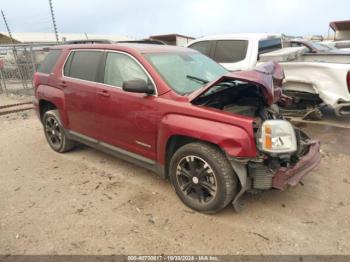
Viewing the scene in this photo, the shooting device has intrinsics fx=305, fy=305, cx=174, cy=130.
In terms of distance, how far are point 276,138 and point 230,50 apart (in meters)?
4.78

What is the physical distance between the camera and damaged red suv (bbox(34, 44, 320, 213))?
2980 mm

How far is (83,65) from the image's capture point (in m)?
4.54

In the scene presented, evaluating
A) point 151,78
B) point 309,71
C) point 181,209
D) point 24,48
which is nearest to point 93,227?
point 181,209

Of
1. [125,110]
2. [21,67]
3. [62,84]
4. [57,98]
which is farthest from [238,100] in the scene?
[21,67]

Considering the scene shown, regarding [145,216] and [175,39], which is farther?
[175,39]

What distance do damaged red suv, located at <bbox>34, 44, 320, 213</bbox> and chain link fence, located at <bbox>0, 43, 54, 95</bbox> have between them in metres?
6.82

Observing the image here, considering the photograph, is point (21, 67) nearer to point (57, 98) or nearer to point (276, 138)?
point (57, 98)

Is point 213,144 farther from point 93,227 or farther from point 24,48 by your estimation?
point 24,48

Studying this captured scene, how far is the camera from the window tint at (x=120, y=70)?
3.80 metres

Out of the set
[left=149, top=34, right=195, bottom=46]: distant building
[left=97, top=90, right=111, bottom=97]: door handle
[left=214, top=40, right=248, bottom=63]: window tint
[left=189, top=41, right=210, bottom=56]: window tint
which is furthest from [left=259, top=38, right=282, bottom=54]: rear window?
[left=149, top=34, right=195, bottom=46]: distant building

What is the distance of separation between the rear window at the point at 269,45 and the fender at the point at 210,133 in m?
4.57

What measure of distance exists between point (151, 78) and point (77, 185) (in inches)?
70.7

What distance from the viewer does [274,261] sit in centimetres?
265

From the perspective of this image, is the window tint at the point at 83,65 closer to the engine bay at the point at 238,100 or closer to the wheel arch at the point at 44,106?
the wheel arch at the point at 44,106
